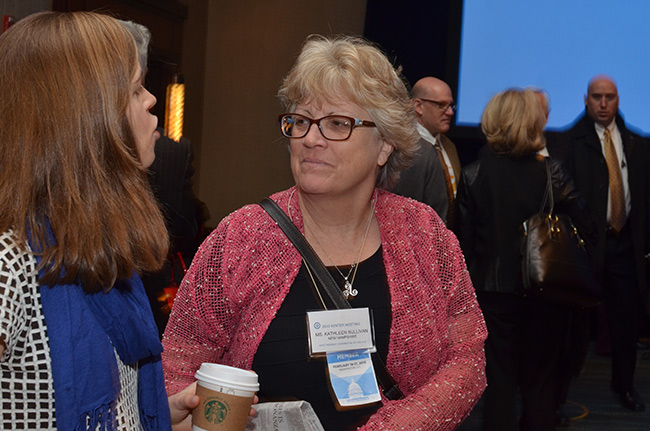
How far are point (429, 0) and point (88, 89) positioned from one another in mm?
6537

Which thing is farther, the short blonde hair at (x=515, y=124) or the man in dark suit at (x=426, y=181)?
the man in dark suit at (x=426, y=181)

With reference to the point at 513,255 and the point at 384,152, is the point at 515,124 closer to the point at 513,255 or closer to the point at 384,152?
the point at 513,255

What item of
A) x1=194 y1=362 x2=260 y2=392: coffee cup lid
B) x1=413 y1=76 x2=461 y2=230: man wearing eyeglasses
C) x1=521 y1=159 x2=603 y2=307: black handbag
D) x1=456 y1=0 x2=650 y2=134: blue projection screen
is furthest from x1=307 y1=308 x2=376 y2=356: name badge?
x1=456 y1=0 x2=650 y2=134: blue projection screen

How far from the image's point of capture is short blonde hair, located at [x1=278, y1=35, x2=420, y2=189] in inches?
79.4

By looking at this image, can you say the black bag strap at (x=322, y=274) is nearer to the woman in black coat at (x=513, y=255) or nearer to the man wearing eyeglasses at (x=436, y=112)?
the woman in black coat at (x=513, y=255)

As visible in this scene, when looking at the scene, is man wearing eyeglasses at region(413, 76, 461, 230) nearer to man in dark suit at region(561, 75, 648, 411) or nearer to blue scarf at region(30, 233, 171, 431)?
man in dark suit at region(561, 75, 648, 411)

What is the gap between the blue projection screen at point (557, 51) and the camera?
6812 mm

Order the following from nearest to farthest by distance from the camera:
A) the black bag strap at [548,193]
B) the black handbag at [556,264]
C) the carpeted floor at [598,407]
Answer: the black handbag at [556,264]
the black bag strap at [548,193]
the carpeted floor at [598,407]

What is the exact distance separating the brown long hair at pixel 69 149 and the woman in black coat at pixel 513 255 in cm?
287

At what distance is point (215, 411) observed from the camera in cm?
133

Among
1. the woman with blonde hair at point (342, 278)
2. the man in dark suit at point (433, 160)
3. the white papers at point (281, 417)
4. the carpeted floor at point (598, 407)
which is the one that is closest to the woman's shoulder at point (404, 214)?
the woman with blonde hair at point (342, 278)

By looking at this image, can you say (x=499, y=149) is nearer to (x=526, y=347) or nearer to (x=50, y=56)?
(x=526, y=347)

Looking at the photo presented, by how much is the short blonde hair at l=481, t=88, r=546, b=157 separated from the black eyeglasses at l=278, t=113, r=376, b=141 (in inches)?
77.8

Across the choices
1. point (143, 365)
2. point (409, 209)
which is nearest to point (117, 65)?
point (143, 365)
